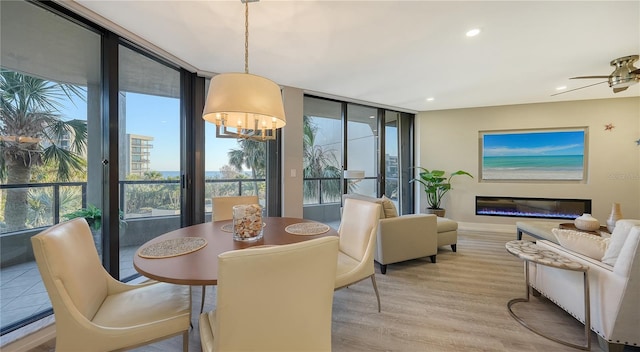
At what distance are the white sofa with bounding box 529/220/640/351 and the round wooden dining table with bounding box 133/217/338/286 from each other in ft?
5.87

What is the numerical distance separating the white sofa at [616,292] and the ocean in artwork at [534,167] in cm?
368

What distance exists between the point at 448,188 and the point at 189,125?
192 inches

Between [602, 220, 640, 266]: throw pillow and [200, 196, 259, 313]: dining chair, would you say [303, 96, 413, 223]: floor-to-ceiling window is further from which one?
[602, 220, 640, 266]: throw pillow

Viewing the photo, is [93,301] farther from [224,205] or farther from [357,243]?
[357,243]

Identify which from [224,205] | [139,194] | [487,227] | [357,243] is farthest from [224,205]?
[487,227]

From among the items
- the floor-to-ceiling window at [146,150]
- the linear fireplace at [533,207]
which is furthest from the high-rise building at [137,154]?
the linear fireplace at [533,207]

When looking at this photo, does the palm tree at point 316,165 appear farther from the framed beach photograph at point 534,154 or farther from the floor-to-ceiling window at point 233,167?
the framed beach photograph at point 534,154

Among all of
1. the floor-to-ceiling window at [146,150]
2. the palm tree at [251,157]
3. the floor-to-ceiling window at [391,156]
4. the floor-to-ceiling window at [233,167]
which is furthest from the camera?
the floor-to-ceiling window at [391,156]

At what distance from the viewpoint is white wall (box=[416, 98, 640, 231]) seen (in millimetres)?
4250

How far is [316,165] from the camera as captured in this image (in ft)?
14.6

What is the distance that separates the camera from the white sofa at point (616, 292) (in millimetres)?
1407

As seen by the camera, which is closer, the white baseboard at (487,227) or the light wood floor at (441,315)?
the light wood floor at (441,315)

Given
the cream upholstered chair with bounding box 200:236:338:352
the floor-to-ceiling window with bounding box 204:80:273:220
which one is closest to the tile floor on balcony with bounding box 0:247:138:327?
the floor-to-ceiling window with bounding box 204:80:273:220

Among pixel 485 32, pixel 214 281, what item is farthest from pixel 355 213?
pixel 485 32
